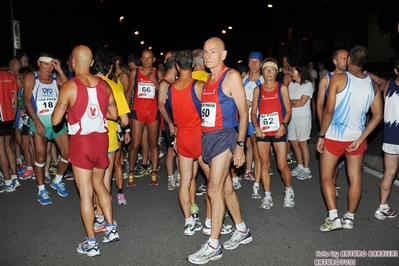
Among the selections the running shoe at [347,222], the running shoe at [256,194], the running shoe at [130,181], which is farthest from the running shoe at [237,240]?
the running shoe at [130,181]

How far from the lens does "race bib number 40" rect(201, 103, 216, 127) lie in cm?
457

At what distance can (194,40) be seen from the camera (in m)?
99.0

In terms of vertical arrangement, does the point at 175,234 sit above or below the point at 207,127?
below

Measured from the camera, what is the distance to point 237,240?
16.0 ft

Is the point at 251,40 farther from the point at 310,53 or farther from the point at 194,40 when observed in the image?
the point at 194,40

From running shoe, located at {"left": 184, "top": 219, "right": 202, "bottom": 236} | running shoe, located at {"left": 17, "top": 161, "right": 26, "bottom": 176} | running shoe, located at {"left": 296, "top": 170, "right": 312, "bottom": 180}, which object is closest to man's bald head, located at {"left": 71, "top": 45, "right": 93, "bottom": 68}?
running shoe, located at {"left": 184, "top": 219, "right": 202, "bottom": 236}

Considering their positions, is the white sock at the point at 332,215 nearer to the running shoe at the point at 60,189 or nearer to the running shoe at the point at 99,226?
the running shoe at the point at 99,226

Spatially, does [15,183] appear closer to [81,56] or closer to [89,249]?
[89,249]

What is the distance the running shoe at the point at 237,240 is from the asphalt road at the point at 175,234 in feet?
0.21

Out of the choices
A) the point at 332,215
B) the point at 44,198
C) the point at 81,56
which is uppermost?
the point at 81,56

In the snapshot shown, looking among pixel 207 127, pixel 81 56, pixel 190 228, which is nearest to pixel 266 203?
pixel 190 228

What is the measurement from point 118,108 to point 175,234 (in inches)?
67.9

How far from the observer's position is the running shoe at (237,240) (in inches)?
190

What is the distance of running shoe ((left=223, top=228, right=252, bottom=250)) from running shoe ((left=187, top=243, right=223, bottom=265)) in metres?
0.24
